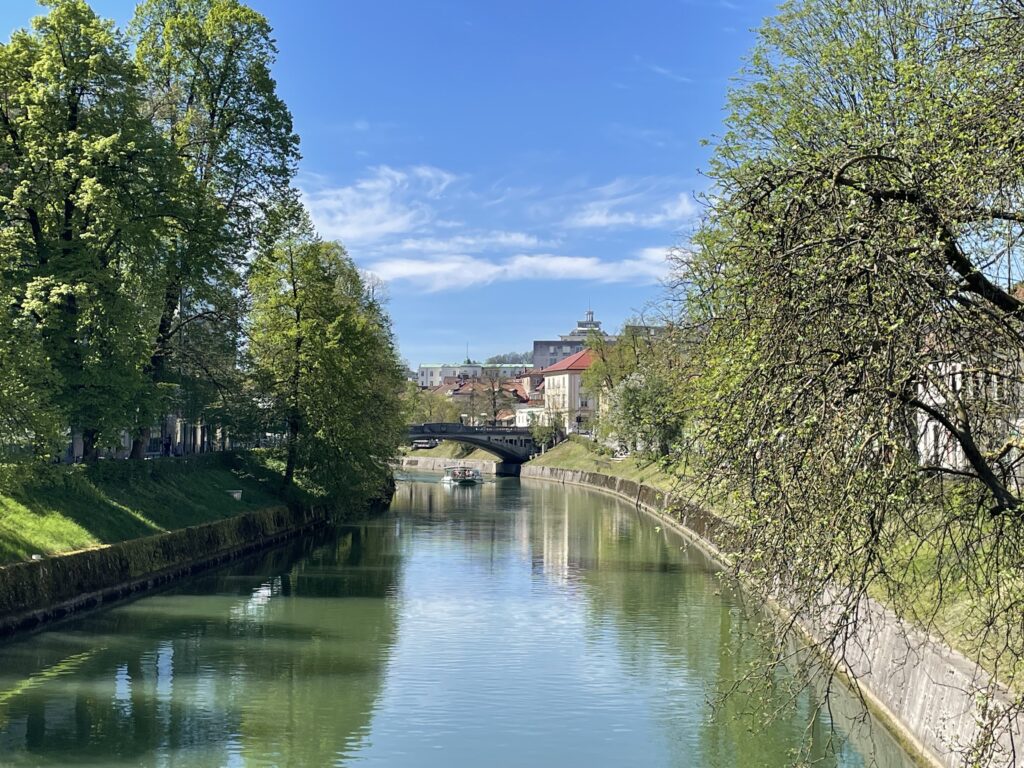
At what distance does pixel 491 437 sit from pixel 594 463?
19.5m

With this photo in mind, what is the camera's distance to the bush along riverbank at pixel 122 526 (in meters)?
27.0

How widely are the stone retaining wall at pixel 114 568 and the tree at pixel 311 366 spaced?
13.7 feet

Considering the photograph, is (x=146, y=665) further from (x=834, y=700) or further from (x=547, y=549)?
(x=547, y=549)

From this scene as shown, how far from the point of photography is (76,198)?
32375 mm

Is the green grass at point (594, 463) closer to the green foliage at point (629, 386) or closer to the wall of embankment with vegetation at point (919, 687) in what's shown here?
the green foliage at point (629, 386)

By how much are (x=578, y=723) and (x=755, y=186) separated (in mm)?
13120

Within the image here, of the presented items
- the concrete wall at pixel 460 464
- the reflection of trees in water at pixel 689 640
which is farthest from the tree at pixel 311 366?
the concrete wall at pixel 460 464

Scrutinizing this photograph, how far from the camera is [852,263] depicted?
362 inches

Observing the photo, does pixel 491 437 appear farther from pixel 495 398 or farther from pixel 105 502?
pixel 105 502

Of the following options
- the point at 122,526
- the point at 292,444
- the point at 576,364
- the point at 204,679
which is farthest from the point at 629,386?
the point at 576,364

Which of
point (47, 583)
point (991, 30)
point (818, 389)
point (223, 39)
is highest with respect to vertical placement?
point (223, 39)

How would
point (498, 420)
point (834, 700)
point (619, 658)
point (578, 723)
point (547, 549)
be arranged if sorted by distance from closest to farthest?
1. point (578, 723)
2. point (834, 700)
3. point (619, 658)
4. point (547, 549)
5. point (498, 420)

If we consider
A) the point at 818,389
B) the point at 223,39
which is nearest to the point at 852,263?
the point at 818,389

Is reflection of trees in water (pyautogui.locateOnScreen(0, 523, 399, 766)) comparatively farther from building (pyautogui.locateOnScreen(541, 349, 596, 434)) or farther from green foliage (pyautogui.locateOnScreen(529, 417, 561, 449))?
building (pyautogui.locateOnScreen(541, 349, 596, 434))
